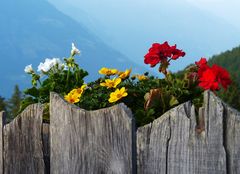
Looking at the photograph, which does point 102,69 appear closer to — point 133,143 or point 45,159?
point 45,159

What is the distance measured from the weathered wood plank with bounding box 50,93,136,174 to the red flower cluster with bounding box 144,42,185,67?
35.9 inches

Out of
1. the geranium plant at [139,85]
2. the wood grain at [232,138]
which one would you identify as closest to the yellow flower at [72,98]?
the geranium plant at [139,85]

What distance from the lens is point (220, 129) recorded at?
3018 mm

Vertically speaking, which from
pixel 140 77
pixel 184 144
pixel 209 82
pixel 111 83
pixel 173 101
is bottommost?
pixel 184 144

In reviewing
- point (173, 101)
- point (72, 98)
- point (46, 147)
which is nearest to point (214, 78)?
point (173, 101)

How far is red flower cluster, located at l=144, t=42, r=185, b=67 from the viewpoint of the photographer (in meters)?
4.19

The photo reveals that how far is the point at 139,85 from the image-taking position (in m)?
4.33

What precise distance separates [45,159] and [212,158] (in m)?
1.08

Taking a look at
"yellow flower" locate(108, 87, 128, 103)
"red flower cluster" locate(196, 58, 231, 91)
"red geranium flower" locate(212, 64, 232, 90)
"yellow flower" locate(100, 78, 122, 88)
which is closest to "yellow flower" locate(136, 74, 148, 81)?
"yellow flower" locate(100, 78, 122, 88)

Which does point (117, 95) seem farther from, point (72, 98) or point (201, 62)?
point (201, 62)

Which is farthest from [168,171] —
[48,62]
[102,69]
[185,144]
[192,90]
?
[48,62]

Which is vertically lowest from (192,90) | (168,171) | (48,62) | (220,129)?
(168,171)

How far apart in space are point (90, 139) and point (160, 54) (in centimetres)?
109

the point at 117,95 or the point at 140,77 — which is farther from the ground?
the point at 140,77
